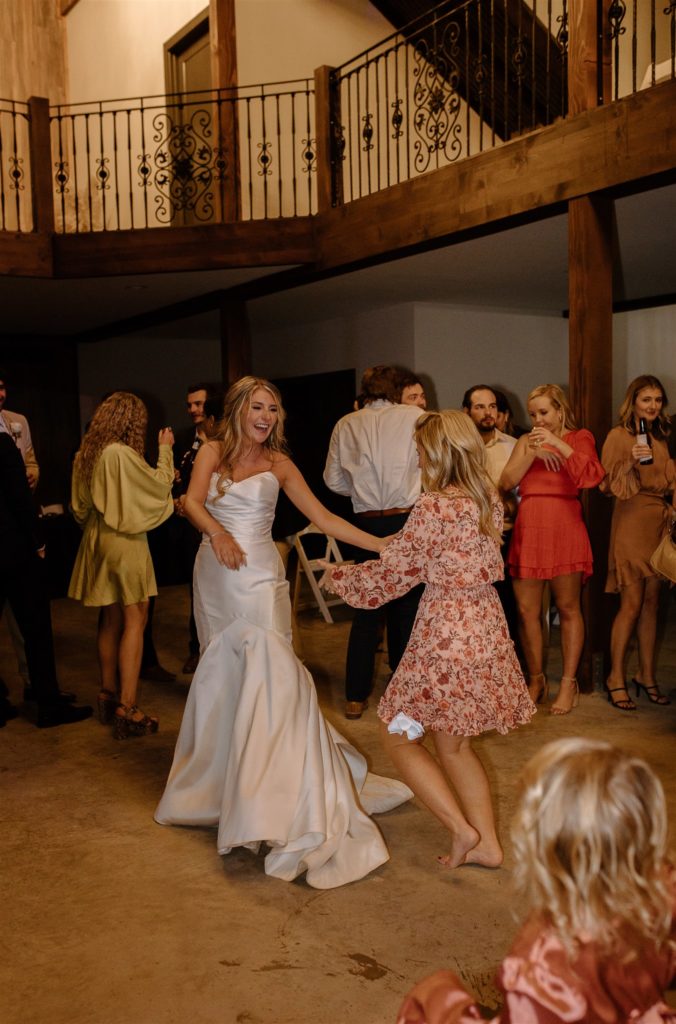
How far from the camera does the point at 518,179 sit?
17.5 ft

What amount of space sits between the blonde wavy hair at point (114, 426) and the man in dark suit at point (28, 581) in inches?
12.5

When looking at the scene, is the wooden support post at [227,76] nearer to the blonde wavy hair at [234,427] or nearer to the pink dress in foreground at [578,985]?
the blonde wavy hair at [234,427]

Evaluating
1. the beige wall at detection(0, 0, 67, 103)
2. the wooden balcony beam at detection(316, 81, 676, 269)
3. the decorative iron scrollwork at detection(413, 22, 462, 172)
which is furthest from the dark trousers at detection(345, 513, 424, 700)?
the beige wall at detection(0, 0, 67, 103)

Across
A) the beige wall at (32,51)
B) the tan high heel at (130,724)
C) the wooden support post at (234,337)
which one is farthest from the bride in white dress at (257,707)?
the beige wall at (32,51)

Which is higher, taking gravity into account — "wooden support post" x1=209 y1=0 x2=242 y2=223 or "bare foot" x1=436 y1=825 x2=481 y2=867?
"wooden support post" x1=209 y1=0 x2=242 y2=223

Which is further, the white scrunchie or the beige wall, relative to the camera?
the beige wall

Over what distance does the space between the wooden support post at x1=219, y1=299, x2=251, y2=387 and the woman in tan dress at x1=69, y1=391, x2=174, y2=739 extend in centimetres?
434

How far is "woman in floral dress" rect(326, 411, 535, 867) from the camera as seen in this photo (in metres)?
2.74

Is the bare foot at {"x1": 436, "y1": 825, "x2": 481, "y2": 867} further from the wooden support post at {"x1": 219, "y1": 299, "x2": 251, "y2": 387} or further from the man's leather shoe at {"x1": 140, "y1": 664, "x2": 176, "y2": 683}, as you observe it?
the wooden support post at {"x1": 219, "y1": 299, "x2": 251, "y2": 387}

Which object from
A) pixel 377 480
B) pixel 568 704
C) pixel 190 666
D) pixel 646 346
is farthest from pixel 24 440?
pixel 646 346

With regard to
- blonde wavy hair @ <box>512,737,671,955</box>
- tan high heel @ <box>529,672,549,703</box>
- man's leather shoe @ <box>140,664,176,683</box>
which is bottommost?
man's leather shoe @ <box>140,664,176,683</box>

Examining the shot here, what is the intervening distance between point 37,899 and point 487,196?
459cm

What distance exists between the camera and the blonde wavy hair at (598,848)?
1.25 m

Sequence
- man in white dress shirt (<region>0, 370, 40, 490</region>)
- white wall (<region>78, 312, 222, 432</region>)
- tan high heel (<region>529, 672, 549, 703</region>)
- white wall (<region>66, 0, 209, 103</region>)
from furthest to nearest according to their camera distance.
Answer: white wall (<region>78, 312, 222, 432</region>), white wall (<region>66, 0, 209, 103</region>), man in white dress shirt (<region>0, 370, 40, 490</region>), tan high heel (<region>529, 672, 549, 703</region>)
